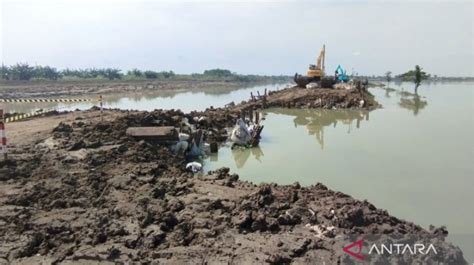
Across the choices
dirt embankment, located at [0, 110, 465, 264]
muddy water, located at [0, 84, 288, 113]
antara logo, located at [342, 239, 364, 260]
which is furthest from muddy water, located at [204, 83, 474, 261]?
muddy water, located at [0, 84, 288, 113]

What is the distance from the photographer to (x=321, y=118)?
28.1 meters

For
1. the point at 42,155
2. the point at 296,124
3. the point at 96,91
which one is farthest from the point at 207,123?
the point at 96,91

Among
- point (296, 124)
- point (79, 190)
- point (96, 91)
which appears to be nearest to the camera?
point (79, 190)

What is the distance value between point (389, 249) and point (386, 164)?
801 centimetres

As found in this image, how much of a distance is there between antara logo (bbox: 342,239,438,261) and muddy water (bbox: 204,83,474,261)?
1.61 meters

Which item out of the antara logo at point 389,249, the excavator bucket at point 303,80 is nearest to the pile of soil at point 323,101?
the excavator bucket at point 303,80

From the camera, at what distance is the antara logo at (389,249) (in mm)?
5285

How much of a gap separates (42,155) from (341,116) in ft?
76.6

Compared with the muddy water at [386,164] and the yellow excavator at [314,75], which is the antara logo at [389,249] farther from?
the yellow excavator at [314,75]

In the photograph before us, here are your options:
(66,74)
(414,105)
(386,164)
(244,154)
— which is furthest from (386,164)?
(66,74)

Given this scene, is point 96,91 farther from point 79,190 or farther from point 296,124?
point 79,190

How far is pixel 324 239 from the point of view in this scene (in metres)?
5.67

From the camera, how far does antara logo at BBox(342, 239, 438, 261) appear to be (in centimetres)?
529

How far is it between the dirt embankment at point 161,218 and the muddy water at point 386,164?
1.91 m
